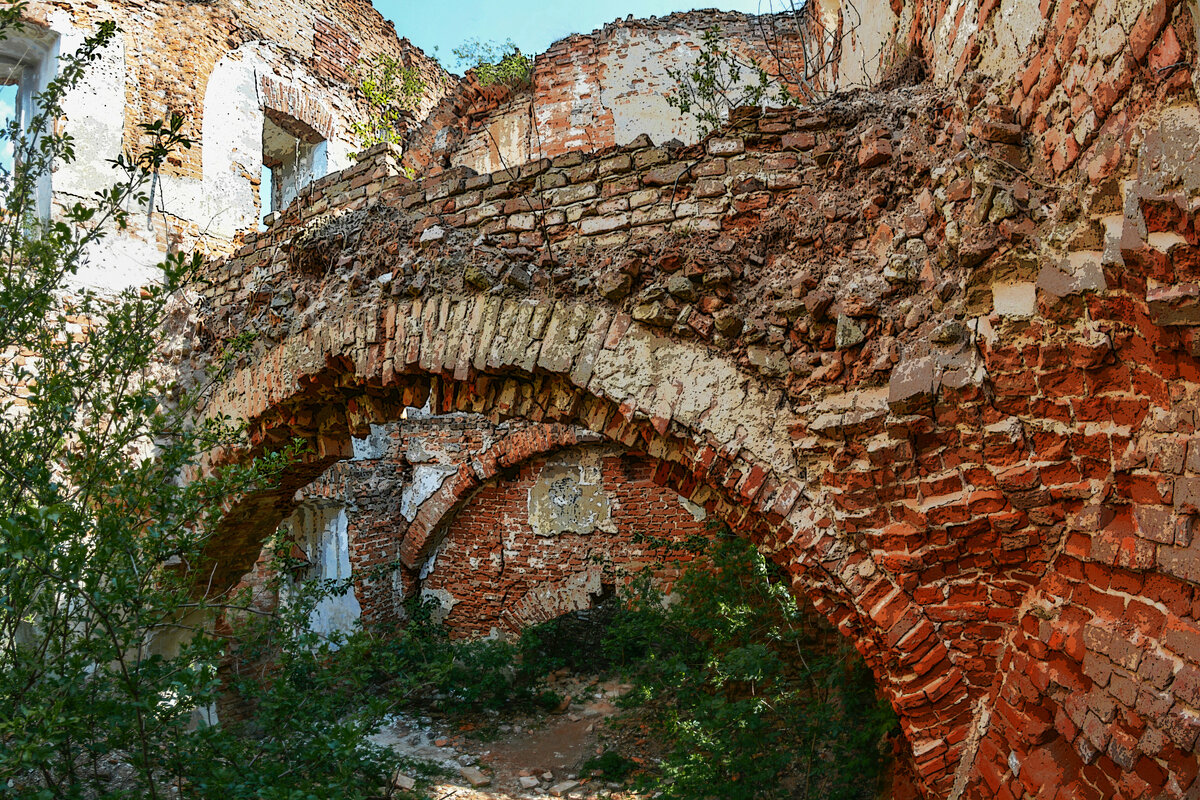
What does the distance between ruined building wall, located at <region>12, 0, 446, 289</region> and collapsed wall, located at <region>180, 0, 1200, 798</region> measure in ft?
11.8

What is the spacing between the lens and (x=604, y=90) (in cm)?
928

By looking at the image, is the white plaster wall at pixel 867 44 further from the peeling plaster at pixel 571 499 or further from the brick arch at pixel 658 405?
the peeling plaster at pixel 571 499

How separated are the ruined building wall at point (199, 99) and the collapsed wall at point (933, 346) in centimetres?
360

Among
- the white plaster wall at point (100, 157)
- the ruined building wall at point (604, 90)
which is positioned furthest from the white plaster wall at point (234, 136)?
the ruined building wall at point (604, 90)

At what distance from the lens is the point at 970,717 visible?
2307mm

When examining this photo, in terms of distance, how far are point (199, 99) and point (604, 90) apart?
15.9 feet

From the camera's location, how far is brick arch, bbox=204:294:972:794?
2361 mm

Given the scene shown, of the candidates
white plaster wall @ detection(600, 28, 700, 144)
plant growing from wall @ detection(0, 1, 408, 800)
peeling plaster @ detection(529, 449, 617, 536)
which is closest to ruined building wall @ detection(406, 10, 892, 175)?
white plaster wall @ detection(600, 28, 700, 144)

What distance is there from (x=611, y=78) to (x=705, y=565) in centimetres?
662

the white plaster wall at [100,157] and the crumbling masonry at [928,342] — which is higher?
the white plaster wall at [100,157]

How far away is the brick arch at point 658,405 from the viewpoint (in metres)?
2.36

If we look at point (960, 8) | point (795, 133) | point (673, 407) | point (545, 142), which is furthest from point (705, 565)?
point (545, 142)

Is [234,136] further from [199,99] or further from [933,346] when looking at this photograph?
[933,346]

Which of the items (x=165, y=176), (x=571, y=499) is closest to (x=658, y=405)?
(x=571, y=499)
